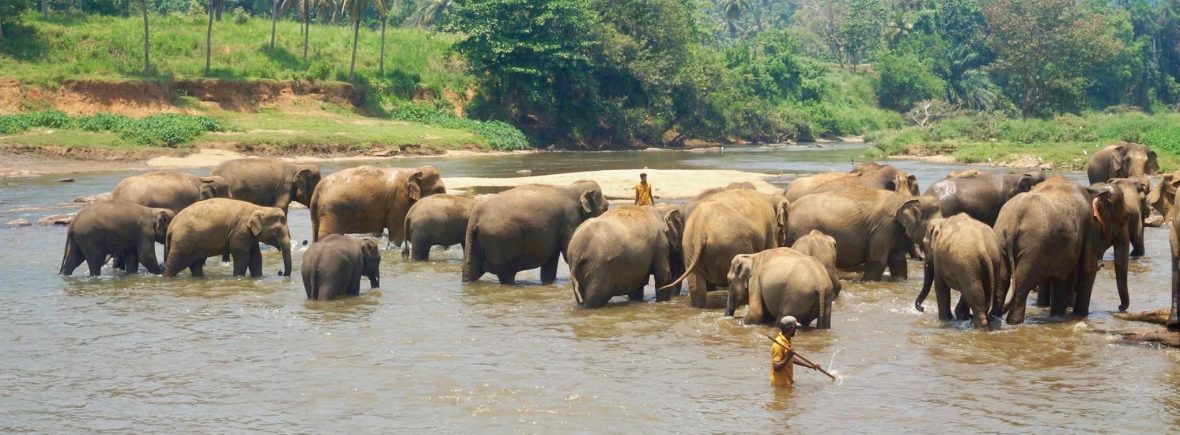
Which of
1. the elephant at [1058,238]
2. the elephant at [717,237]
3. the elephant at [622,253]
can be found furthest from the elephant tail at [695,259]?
the elephant at [1058,238]

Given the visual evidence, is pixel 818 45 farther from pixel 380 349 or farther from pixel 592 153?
pixel 380 349

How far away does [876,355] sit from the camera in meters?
12.1

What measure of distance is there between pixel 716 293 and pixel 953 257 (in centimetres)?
309

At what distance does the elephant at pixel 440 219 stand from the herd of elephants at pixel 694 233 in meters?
0.02

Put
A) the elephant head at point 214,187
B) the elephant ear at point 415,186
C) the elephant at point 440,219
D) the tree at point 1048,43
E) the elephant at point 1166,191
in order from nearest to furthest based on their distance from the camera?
1. the elephant at point 440,219
2. the elephant at point 1166,191
3. the elephant head at point 214,187
4. the elephant ear at point 415,186
5. the tree at point 1048,43

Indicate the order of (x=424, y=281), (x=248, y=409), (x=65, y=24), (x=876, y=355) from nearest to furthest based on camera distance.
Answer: (x=248, y=409) → (x=876, y=355) → (x=424, y=281) → (x=65, y=24)

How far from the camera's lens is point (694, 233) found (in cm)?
1407

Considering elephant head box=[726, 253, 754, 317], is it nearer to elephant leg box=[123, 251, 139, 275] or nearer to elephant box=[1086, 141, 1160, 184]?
elephant leg box=[123, 251, 139, 275]

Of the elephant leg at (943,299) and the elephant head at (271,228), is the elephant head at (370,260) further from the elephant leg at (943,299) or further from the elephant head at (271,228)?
the elephant leg at (943,299)

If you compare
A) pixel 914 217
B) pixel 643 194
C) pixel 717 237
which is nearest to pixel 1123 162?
pixel 643 194

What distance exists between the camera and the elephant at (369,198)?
765 inches

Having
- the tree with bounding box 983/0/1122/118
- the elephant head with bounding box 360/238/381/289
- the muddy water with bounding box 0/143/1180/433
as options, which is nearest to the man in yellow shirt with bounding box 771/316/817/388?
the muddy water with bounding box 0/143/1180/433

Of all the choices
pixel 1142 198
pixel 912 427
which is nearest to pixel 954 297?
pixel 1142 198

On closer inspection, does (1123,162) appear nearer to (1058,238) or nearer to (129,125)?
(1058,238)
